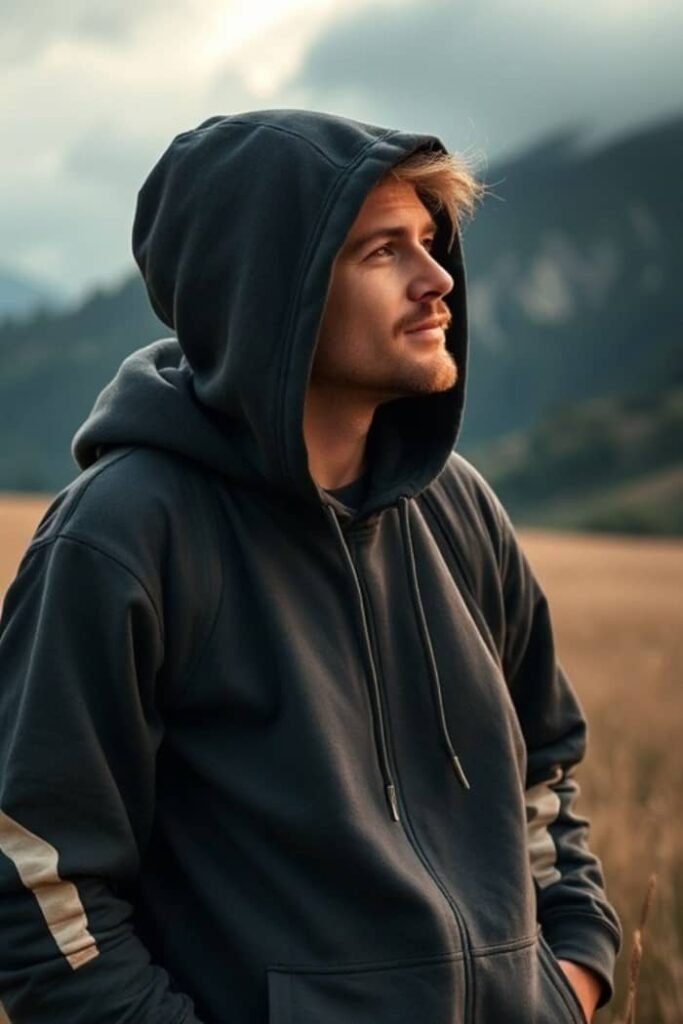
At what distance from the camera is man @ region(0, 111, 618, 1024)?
2127 millimetres

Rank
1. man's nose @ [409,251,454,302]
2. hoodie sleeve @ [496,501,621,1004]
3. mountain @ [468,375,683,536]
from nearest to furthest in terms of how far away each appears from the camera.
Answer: man's nose @ [409,251,454,302], hoodie sleeve @ [496,501,621,1004], mountain @ [468,375,683,536]

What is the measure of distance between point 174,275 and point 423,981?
1.06m

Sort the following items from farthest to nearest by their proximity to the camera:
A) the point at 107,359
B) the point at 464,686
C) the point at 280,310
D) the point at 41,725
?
the point at 107,359, the point at 464,686, the point at 280,310, the point at 41,725

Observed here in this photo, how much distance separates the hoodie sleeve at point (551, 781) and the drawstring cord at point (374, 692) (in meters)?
0.43

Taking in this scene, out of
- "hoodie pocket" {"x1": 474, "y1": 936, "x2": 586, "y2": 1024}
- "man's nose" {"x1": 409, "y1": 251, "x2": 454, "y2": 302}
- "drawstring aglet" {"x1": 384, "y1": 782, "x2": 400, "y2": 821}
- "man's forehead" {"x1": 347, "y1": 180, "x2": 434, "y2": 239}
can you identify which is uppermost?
"man's forehead" {"x1": 347, "y1": 180, "x2": 434, "y2": 239}

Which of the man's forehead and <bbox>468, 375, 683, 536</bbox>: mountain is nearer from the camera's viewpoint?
the man's forehead

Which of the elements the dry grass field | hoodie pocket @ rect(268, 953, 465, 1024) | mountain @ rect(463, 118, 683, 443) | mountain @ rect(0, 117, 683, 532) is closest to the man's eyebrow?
hoodie pocket @ rect(268, 953, 465, 1024)

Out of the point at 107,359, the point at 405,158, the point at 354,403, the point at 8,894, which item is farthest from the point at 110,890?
the point at 107,359

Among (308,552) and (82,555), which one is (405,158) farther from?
(82,555)

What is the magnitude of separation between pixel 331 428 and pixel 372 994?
2.69 ft

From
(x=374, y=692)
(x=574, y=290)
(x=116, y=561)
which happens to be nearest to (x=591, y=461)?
(x=574, y=290)

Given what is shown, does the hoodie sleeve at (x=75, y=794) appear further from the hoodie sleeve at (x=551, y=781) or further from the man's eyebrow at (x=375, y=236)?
the hoodie sleeve at (x=551, y=781)

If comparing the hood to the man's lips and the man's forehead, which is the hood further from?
the man's lips

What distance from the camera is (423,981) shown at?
2221 millimetres
